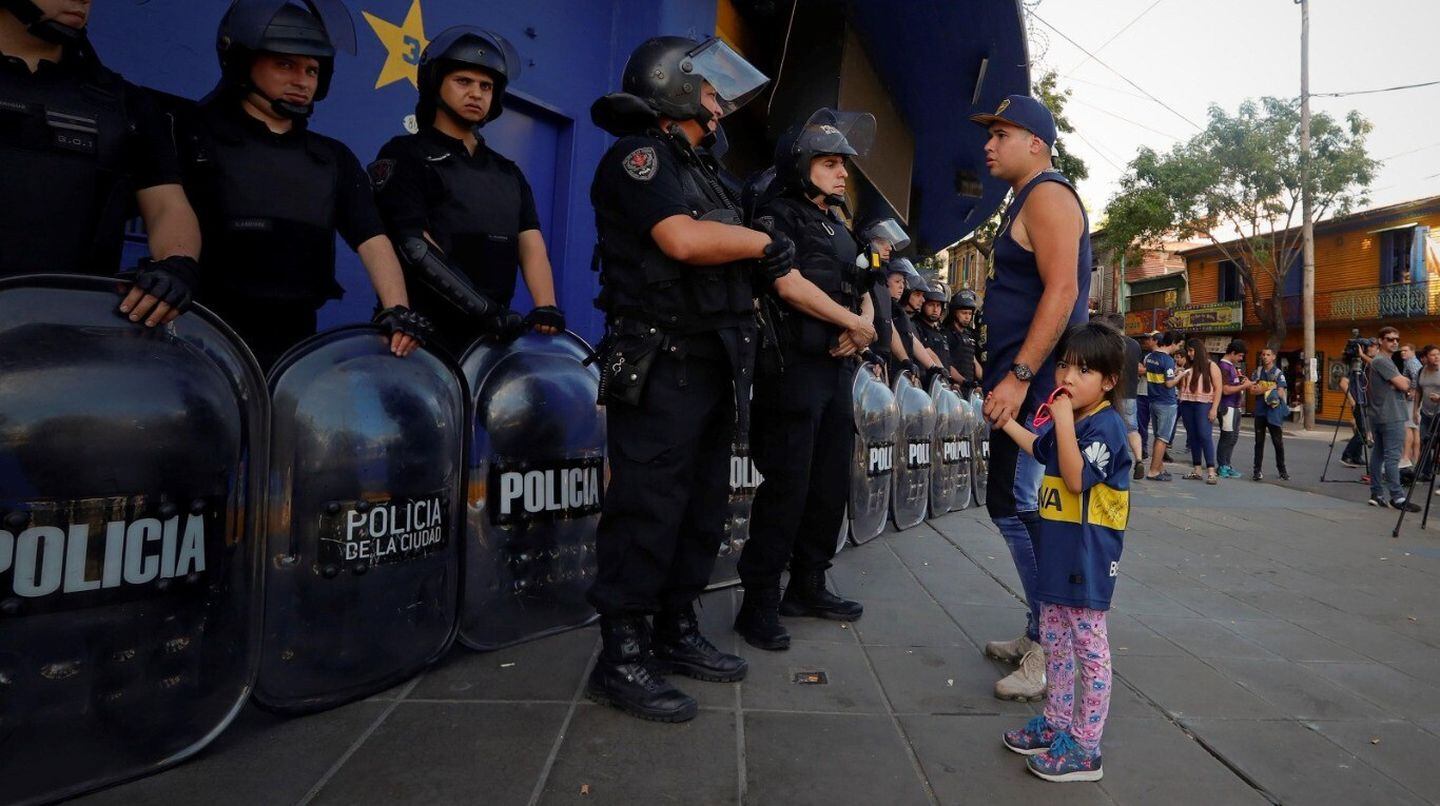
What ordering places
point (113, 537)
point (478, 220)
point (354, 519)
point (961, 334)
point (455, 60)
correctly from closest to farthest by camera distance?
point (113, 537) → point (354, 519) → point (455, 60) → point (478, 220) → point (961, 334)

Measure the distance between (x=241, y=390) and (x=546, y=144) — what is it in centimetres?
344

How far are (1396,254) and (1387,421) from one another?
26.3 m

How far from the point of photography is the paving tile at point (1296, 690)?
2.30 meters

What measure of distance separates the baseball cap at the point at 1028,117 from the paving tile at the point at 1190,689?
1840 millimetres

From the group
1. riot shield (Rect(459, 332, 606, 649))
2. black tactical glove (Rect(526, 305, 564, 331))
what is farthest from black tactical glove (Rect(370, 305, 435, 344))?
black tactical glove (Rect(526, 305, 564, 331))

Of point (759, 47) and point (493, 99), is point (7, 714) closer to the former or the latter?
point (493, 99)

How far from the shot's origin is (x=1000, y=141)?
8.06 ft

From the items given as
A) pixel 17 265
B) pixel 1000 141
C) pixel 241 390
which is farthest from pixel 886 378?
pixel 17 265

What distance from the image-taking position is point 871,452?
4.29 meters

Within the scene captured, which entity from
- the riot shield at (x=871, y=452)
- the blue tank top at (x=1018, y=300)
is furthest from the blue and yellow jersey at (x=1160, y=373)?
the blue tank top at (x=1018, y=300)

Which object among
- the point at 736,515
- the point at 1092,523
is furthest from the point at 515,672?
the point at 1092,523

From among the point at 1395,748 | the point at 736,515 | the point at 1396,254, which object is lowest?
the point at 1395,748

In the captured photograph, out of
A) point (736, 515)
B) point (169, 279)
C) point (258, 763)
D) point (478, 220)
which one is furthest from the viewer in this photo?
point (736, 515)

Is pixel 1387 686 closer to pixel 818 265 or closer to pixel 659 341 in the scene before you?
pixel 818 265
